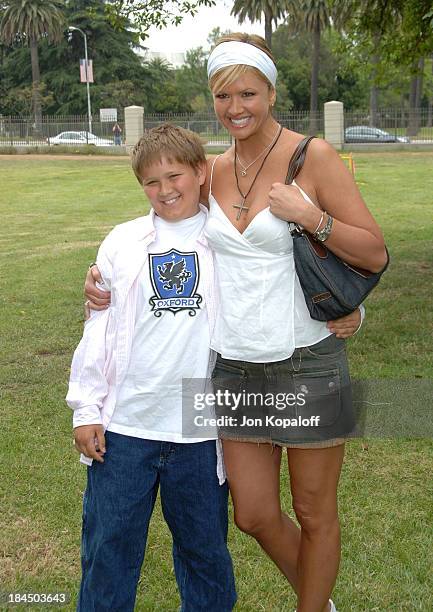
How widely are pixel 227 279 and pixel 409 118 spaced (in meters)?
40.8

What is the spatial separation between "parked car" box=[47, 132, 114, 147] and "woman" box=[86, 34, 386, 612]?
40252 mm

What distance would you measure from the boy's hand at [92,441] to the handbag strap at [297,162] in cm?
97

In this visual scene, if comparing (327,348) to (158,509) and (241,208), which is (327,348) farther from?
(158,509)

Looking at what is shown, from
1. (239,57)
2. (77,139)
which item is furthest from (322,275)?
(77,139)

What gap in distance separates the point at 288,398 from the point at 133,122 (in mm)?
38192

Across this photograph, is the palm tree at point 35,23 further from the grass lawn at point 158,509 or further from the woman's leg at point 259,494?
the woman's leg at point 259,494

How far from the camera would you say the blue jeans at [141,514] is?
8.21 feet

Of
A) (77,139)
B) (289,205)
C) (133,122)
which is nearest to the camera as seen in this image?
(289,205)

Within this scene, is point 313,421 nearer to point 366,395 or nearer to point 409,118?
point 366,395

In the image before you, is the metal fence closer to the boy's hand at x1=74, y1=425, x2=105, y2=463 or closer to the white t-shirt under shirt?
the white t-shirt under shirt

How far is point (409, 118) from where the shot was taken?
41.0 m

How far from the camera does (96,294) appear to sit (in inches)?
101

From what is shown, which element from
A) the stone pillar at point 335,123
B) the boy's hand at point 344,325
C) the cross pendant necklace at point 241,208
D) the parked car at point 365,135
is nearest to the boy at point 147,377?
the cross pendant necklace at point 241,208

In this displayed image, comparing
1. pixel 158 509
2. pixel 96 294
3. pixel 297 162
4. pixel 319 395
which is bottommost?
pixel 158 509
